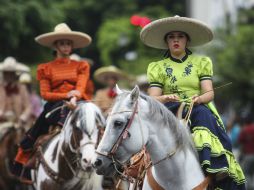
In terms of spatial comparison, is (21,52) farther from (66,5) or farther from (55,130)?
(66,5)

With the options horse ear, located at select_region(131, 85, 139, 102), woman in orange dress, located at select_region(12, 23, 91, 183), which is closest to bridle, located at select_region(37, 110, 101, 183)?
woman in orange dress, located at select_region(12, 23, 91, 183)

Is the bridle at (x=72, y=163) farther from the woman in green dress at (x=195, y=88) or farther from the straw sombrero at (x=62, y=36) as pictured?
the woman in green dress at (x=195, y=88)

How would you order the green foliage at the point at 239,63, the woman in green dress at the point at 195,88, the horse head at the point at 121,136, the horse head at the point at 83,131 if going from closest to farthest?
the horse head at the point at 121,136 → the woman in green dress at the point at 195,88 → the horse head at the point at 83,131 → the green foliage at the point at 239,63

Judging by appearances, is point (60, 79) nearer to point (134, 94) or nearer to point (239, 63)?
point (134, 94)

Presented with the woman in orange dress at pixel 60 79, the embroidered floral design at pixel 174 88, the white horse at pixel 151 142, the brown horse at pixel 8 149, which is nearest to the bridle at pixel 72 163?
the woman in orange dress at pixel 60 79

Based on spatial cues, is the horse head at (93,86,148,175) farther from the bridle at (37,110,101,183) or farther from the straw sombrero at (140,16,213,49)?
the bridle at (37,110,101,183)

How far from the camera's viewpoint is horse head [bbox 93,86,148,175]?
28.3ft

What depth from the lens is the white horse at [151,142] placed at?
8.67 m

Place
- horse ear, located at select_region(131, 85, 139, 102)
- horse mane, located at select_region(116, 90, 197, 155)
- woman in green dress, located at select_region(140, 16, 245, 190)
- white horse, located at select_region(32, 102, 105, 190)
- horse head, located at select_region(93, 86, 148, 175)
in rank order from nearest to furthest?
horse head, located at select_region(93, 86, 148, 175) < horse ear, located at select_region(131, 85, 139, 102) < horse mane, located at select_region(116, 90, 197, 155) < woman in green dress, located at select_region(140, 16, 245, 190) < white horse, located at select_region(32, 102, 105, 190)

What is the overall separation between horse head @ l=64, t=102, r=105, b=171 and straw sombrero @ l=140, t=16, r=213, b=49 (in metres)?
1.68

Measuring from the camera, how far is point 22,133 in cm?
1573

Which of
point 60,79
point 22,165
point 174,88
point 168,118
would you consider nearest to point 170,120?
point 168,118

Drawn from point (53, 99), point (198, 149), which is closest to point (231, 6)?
point (53, 99)

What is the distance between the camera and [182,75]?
387 inches
